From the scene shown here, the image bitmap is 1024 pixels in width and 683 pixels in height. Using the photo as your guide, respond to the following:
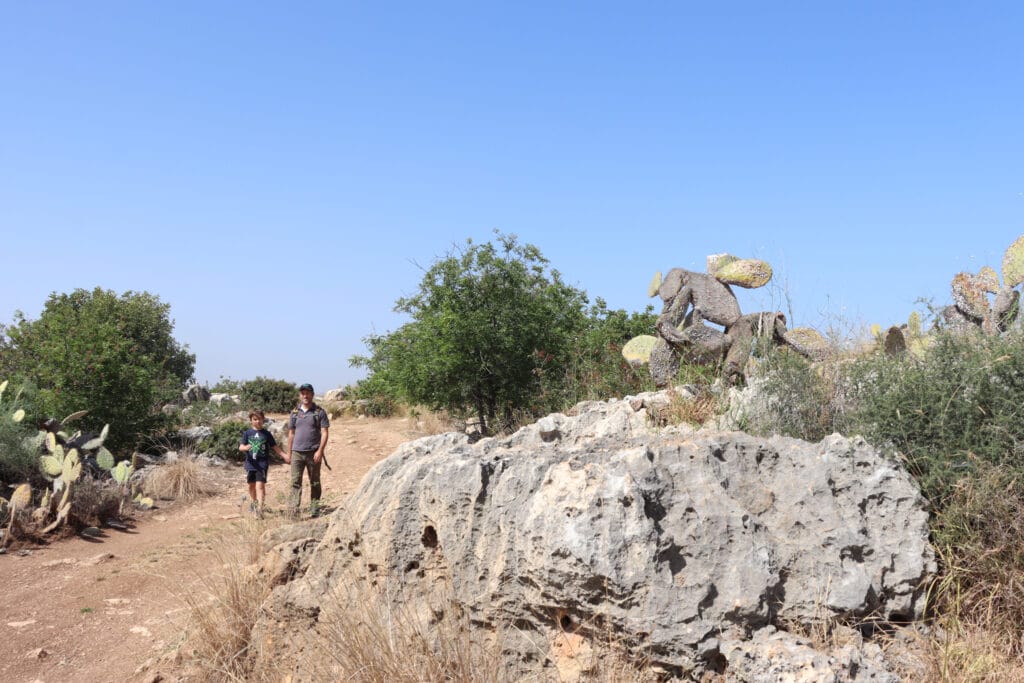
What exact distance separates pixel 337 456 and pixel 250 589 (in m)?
11.1

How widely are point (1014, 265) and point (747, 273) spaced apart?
3.86 meters

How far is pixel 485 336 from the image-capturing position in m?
13.4

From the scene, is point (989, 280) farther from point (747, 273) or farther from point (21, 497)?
point (21, 497)

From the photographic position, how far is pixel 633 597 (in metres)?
3.75

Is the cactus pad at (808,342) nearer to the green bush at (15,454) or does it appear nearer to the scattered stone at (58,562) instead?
the scattered stone at (58,562)

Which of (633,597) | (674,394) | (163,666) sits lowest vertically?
(163,666)

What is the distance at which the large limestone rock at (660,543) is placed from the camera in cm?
376

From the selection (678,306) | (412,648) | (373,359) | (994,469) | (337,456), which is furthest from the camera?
(373,359)

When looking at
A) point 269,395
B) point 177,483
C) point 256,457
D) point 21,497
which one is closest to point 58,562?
point 21,497

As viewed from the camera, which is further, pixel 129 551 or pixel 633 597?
pixel 129 551

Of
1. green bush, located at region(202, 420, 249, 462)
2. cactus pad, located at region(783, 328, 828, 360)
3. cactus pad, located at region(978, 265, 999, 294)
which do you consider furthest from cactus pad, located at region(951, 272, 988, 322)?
green bush, located at region(202, 420, 249, 462)

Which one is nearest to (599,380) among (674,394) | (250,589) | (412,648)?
(674,394)

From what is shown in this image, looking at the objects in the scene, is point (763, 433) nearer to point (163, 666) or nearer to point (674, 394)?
point (674, 394)

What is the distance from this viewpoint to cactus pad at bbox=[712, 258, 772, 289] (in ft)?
38.0
